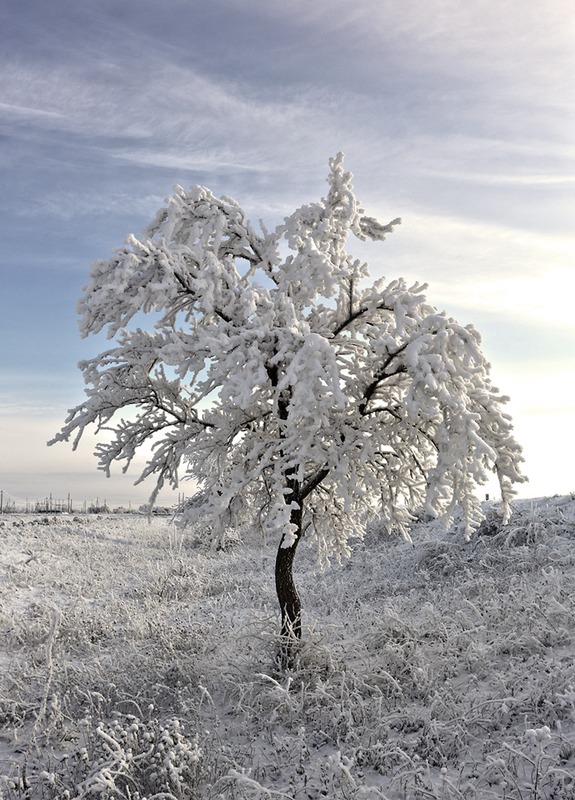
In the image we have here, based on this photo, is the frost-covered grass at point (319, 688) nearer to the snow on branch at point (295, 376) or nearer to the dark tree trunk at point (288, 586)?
the dark tree trunk at point (288, 586)

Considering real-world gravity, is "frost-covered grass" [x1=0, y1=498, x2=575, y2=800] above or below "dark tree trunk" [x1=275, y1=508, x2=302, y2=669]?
below

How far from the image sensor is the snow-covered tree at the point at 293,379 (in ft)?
23.7

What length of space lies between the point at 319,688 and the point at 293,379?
3886 millimetres

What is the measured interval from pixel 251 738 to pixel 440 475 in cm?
393

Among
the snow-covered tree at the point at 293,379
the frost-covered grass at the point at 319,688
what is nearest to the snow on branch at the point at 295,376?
the snow-covered tree at the point at 293,379

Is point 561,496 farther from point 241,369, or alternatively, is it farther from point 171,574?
point 241,369

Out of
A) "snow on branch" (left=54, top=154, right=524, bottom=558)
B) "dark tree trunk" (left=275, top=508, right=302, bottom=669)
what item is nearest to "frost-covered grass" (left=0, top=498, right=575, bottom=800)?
"dark tree trunk" (left=275, top=508, right=302, bottom=669)

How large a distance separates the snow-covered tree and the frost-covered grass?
153 centimetres

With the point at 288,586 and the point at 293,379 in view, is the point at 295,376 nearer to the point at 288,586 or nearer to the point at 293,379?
the point at 293,379

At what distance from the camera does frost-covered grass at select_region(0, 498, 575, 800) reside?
5551mm

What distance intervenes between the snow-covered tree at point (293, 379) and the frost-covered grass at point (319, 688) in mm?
1532

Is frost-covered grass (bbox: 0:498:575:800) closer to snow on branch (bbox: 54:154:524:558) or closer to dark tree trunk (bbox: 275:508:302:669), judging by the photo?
dark tree trunk (bbox: 275:508:302:669)

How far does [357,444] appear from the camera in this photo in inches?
322

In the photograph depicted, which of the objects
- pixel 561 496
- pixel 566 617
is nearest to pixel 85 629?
pixel 566 617
